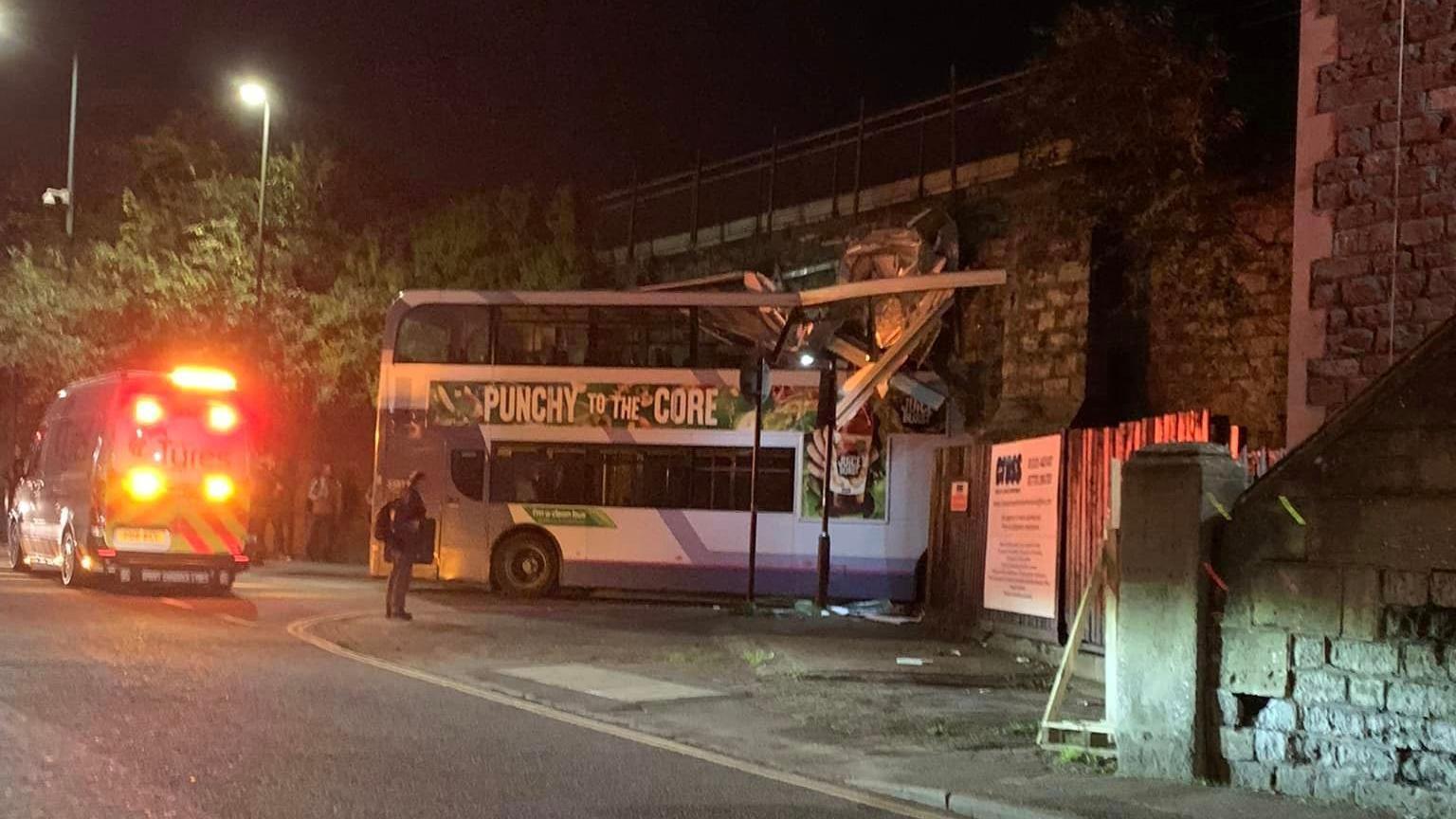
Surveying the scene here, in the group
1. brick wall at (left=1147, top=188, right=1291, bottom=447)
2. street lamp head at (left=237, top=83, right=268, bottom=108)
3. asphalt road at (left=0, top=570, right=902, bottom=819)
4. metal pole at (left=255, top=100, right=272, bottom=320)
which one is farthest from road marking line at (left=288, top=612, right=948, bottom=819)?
street lamp head at (left=237, top=83, right=268, bottom=108)

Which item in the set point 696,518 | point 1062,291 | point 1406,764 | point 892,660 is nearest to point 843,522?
point 696,518

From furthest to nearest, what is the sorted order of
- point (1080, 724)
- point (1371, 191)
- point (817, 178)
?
point (817, 178) < point (1371, 191) < point (1080, 724)

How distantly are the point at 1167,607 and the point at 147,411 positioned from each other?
46.9 ft

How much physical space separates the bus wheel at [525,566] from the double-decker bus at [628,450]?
0.03 m

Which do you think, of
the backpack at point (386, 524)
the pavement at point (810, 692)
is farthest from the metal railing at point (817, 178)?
the backpack at point (386, 524)

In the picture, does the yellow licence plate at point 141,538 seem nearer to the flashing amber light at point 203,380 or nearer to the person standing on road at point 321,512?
the flashing amber light at point 203,380

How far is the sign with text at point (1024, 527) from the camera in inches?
544

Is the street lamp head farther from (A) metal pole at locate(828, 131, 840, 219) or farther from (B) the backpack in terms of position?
(B) the backpack

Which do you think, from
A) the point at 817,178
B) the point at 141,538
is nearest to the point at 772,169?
the point at 817,178

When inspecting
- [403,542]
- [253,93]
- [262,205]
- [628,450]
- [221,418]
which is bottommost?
[403,542]

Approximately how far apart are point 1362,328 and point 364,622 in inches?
436

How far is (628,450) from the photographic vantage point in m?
20.4

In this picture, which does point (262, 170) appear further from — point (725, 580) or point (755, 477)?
point (755, 477)

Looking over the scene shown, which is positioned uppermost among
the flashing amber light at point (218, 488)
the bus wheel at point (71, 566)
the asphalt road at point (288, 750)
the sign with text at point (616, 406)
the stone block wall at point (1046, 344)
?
the stone block wall at point (1046, 344)
